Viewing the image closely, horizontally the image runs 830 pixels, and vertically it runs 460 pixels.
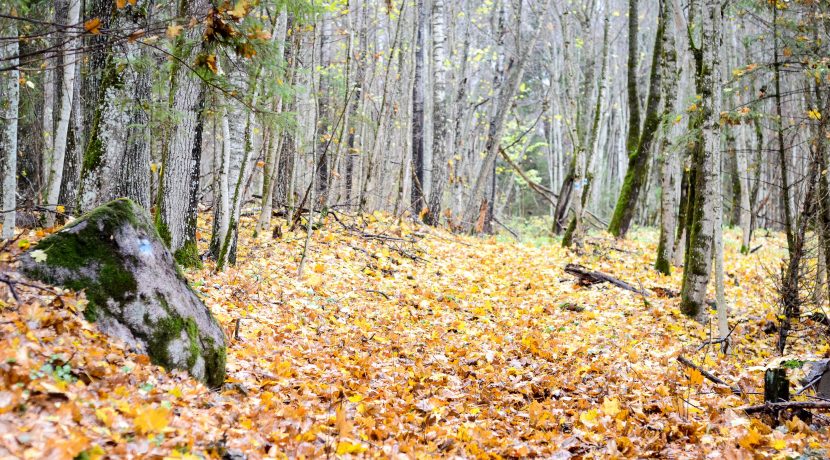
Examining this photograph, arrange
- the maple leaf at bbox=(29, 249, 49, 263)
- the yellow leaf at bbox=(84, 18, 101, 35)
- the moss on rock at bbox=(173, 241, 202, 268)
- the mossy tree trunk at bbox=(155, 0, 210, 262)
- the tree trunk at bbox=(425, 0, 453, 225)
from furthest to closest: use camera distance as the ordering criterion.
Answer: the tree trunk at bbox=(425, 0, 453, 225) → the moss on rock at bbox=(173, 241, 202, 268) → the mossy tree trunk at bbox=(155, 0, 210, 262) → the maple leaf at bbox=(29, 249, 49, 263) → the yellow leaf at bbox=(84, 18, 101, 35)

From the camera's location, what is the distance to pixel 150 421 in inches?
125

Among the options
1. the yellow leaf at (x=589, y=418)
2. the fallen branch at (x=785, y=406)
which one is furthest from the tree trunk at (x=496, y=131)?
the fallen branch at (x=785, y=406)

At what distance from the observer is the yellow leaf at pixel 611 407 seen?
4.92m

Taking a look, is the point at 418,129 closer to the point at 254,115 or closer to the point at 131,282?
the point at 254,115

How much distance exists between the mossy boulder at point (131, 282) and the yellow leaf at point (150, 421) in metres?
1.04

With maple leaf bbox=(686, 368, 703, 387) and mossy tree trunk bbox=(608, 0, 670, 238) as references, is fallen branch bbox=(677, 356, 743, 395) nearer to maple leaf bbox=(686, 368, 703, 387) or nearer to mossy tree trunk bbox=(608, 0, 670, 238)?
maple leaf bbox=(686, 368, 703, 387)

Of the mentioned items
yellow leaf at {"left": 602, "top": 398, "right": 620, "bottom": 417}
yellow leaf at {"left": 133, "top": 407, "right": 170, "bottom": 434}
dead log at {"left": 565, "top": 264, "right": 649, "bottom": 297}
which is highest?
dead log at {"left": 565, "top": 264, "right": 649, "bottom": 297}

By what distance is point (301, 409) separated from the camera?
4.39m

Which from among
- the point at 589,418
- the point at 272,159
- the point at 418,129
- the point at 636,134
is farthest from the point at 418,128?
the point at 589,418

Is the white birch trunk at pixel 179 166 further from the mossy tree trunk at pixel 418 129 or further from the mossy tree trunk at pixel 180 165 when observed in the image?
the mossy tree trunk at pixel 418 129

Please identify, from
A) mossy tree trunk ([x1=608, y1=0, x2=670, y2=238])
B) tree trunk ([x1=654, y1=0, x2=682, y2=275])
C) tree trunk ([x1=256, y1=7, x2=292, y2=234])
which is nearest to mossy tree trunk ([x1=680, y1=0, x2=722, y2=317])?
tree trunk ([x1=654, y1=0, x2=682, y2=275])

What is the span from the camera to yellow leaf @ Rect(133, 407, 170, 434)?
313cm

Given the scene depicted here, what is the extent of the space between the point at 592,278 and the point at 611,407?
561cm

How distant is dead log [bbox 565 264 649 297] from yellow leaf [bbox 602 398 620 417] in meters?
4.89
